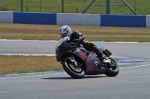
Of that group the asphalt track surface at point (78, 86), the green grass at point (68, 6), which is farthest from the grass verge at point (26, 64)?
the green grass at point (68, 6)

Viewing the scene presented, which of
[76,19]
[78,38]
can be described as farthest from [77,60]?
→ [76,19]

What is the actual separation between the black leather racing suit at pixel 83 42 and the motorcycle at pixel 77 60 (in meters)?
0.10

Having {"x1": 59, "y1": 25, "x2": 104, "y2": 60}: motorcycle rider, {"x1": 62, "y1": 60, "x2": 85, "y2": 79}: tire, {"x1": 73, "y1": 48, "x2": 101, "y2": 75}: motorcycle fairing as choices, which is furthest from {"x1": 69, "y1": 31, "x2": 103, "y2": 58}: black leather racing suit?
{"x1": 62, "y1": 60, "x2": 85, "y2": 79}: tire

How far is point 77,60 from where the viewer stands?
13.4 m

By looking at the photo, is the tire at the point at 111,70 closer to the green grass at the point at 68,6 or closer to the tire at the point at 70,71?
the tire at the point at 70,71

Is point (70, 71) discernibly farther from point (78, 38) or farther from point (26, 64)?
point (26, 64)

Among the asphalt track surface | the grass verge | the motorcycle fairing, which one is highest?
the motorcycle fairing

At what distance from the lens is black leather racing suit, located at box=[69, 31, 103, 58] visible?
13.3 m

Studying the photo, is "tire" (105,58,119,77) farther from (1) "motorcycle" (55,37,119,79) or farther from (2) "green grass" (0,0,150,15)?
(2) "green grass" (0,0,150,15)

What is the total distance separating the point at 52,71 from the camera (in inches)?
610

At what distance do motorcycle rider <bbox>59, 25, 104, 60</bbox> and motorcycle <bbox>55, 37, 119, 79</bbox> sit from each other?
0.10 meters

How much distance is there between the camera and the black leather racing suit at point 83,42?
13344 millimetres

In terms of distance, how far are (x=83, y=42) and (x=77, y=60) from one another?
0.45 m

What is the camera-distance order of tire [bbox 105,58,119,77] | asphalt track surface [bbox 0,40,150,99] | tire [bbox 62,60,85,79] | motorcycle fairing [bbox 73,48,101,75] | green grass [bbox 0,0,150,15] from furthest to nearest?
green grass [bbox 0,0,150,15], tire [bbox 105,58,119,77], motorcycle fairing [bbox 73,48,101,75], tire [bbox 62,60,85,79], asphalt track surface [bbox 0,40,150,99]
